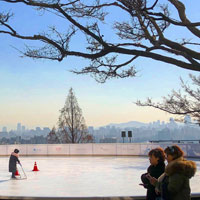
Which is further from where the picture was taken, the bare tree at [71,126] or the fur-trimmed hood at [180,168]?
the bare tree at [71,126]

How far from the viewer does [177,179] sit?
13.3ft

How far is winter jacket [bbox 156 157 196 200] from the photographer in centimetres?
405

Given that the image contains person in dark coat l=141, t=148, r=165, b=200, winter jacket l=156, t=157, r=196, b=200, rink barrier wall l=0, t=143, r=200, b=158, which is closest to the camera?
winter jacket l=156, t=157, r=196, b=200

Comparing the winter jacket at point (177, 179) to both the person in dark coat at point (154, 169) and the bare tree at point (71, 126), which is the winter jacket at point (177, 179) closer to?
the person in dark coat at point (154, 169)

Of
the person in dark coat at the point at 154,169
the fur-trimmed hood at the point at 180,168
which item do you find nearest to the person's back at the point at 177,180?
the fur-trimmed hood at the point at 180,168

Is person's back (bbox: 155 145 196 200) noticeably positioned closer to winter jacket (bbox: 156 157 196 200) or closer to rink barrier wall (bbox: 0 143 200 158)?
winter jacket (bbox: 156 157 196 200)

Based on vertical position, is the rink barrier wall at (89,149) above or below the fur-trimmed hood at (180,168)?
below

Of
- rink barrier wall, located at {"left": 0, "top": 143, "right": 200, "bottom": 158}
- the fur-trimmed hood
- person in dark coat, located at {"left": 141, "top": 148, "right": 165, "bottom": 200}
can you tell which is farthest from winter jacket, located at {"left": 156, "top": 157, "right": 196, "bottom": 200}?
rink barrier wall, located at {"left": 0, "top": 143, "right": 200, "bottom": 158}

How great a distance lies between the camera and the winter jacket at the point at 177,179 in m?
4.05

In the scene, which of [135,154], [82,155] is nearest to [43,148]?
[82,155]

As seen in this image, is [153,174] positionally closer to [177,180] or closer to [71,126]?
[177,180]

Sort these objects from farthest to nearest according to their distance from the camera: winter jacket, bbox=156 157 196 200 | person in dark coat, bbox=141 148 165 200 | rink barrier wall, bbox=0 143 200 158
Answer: rink barrier wall, bbox=0 143 200 158 < person in dark coat, bbox=141 148 165 200 < winter jacket, bbox=156 157 196 200

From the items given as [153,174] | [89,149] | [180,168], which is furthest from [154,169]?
[89,149]

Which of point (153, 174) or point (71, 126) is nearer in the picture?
point (153, 174)
